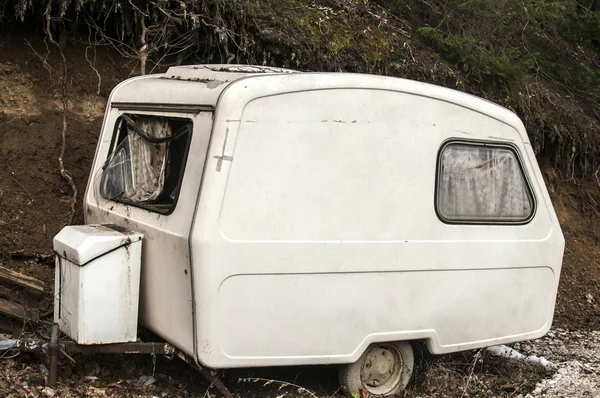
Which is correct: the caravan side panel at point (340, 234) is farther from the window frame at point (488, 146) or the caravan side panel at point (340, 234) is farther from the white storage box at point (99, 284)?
the white storage box at point (99, 284)

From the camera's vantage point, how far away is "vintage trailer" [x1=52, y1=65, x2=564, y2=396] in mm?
4500

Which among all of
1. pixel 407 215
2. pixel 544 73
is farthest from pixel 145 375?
pixel 544 73

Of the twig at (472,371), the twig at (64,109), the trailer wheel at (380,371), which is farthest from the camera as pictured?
the twig at (64,109)

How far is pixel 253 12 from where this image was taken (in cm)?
Result: 781

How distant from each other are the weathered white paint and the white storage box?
0.44 feet

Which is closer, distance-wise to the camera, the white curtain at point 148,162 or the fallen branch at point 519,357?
the white curtain at point 148,162

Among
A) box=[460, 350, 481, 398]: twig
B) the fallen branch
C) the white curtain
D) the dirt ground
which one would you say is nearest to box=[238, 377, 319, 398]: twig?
the dirt ground

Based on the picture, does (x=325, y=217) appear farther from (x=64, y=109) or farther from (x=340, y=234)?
(x=64, y=109)

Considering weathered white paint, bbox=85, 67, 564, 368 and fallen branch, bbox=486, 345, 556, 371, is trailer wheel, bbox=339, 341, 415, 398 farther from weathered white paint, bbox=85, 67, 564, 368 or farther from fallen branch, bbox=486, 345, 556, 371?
fallen branch, bbox=486, 345, 556, 371

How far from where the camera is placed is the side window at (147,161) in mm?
5016

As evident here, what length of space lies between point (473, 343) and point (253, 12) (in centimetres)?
412

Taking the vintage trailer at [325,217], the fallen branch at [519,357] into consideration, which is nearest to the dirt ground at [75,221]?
the fallen branch at [519,357]

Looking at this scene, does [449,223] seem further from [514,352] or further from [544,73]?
[544,73]

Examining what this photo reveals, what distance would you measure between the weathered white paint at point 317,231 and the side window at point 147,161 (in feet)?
0.42
